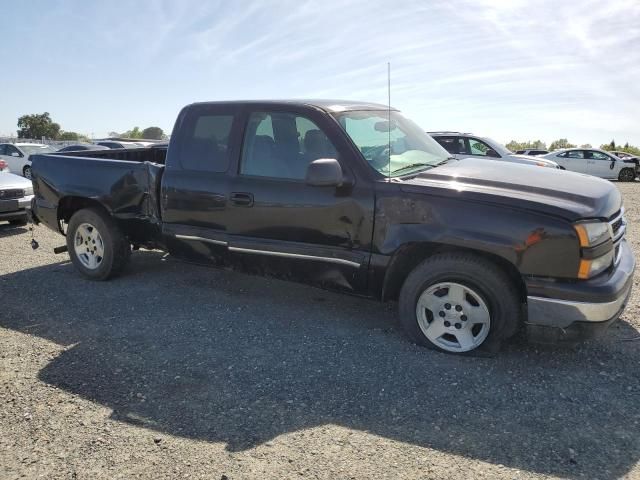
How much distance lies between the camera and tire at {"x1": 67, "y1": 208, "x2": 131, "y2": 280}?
5.39 m

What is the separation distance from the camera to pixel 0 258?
6.79 metres

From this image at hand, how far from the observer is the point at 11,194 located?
8.53m

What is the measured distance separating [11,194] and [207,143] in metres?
5.71

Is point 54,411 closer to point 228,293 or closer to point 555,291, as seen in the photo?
point 228,293

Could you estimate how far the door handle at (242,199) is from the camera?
14.1 ft

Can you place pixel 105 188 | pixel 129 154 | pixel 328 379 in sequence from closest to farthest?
pixel 328 379, pixel 105 188, pixel 129 154

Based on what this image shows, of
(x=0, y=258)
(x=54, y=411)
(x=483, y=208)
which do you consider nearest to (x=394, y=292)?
(x=483, y=208)

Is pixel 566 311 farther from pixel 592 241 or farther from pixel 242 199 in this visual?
pixel 242 199

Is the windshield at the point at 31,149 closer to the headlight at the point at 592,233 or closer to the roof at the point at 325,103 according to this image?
the roof at the point at 325,103

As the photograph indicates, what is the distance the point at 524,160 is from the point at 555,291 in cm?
973

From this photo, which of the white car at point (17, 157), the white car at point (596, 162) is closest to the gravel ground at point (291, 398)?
the white car at point (17, 157)

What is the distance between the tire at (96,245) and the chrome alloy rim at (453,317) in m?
3.39

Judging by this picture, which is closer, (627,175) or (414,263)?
(414,263)

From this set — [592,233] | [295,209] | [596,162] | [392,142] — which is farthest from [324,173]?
[596,162]
